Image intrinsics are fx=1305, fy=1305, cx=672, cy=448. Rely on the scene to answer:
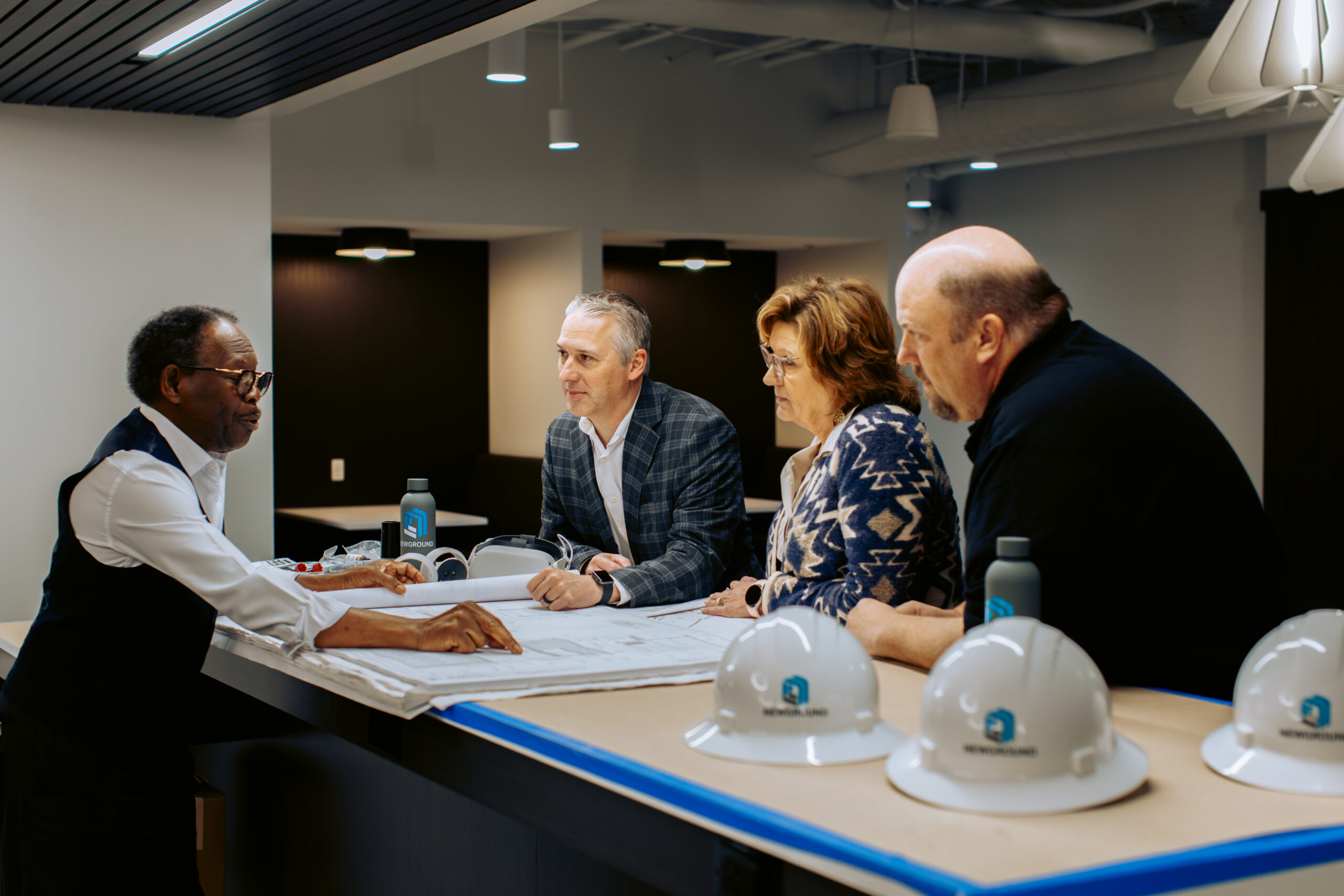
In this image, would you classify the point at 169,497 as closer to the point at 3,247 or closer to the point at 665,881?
the point at 665,881

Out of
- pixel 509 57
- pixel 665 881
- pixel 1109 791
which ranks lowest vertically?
pixel 665 881

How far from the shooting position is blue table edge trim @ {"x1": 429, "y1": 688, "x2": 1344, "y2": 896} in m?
1.02

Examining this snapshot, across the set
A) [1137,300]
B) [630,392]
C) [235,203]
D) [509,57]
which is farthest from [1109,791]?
[1137,300]

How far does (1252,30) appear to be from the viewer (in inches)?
116

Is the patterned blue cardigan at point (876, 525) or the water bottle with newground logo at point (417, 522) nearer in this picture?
the patterned blue cardigan at point (876, 525)

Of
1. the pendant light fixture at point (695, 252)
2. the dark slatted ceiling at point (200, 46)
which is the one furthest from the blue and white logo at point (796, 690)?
the pendant light fixture at point (695, 252)

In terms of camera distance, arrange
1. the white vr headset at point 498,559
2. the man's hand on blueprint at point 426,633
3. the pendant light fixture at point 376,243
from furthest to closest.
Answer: the pendant light fixture at point 376,243 < the white vr headset at point 498,559 < the man's hand on blueprint at point 426,633

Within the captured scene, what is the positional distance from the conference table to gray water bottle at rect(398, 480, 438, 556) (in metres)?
1.40

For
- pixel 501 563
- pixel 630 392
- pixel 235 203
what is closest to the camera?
pixel 501 563

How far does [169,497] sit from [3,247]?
2.65 m

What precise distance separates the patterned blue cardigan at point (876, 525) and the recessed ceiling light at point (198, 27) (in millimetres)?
1857

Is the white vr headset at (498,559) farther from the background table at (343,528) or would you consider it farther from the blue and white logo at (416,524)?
the background table at (343,528)

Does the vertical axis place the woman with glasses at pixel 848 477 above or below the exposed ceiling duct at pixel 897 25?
below

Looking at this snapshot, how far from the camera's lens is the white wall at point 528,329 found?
7.17 m
